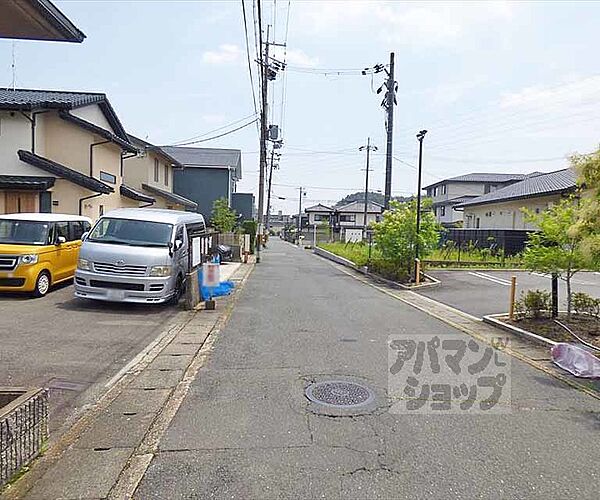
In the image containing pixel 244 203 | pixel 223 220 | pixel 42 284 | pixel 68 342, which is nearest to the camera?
pixel 68 342

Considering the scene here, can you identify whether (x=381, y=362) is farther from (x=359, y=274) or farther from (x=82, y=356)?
(x=359, y=274)

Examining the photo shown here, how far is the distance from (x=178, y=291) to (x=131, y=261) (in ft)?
5.86

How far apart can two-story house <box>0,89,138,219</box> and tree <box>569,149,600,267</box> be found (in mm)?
14794

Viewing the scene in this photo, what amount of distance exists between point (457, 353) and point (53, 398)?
5.29 metres

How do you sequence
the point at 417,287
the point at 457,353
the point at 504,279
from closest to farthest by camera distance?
the point at 457,353 < the point at 417,287 < the point at 504,279

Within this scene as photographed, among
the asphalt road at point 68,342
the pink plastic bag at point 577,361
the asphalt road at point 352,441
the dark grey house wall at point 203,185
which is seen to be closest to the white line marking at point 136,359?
the asphalt road at point 68,342

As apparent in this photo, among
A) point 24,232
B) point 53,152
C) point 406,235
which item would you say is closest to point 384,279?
point 406,235

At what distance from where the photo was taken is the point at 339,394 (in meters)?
5.41

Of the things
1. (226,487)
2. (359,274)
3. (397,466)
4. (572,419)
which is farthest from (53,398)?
(359,274)

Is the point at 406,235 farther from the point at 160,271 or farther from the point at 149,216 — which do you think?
the point at 160,271

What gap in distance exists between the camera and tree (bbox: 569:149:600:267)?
6980 mm

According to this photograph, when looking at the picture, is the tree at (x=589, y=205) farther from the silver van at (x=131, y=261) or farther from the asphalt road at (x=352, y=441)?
the silver van at (x=131, y=261)

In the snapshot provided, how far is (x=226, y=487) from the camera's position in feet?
11.3

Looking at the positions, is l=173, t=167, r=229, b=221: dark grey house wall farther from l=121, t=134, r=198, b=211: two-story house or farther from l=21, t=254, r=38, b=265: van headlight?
l=21, t=254, r=38, b=265: van headlight
